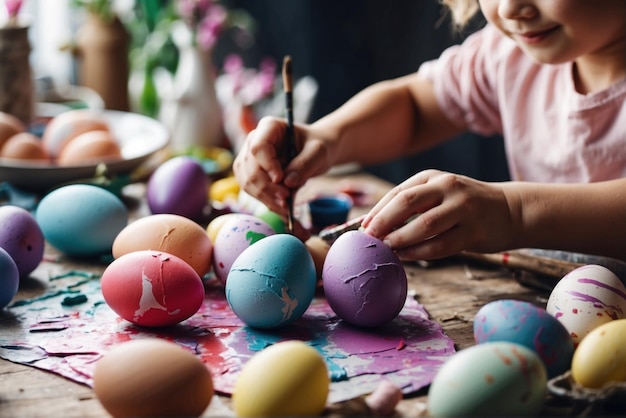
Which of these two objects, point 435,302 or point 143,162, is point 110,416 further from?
point 143,162

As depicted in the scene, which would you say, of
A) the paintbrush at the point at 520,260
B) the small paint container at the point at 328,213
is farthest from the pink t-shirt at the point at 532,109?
the small paint container at the point at 328,213

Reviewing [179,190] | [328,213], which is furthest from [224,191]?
[328,213]

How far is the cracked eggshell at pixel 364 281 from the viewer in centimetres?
89

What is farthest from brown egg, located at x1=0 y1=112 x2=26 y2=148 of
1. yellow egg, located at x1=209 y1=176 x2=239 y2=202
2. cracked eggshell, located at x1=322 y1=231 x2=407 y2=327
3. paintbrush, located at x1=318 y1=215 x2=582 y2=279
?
cracked eggshell, located at x1=322 y1=231 x2=407 y2=327

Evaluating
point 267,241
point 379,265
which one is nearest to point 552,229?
point 379,265

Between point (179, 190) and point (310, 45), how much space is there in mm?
1222

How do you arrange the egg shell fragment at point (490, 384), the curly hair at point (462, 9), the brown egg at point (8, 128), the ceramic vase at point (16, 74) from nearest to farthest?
the egg shell fragment at point (490, 384) < the curly hair at point (462, 9) < the brown egg at point (8, 128) < the ceramic vase at point (16, 74)

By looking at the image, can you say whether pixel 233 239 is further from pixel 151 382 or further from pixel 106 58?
pixel 106 58

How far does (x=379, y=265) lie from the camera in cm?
90

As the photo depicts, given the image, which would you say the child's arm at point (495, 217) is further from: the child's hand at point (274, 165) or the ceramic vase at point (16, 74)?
the ceramic vase at point (16, 74)

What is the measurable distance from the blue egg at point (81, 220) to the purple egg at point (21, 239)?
57 millimetres

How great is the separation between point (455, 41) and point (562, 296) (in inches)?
50.1

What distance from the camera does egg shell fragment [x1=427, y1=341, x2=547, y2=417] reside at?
66 cm

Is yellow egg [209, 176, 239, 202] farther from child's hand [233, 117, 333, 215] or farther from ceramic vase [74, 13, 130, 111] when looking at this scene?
ceramic vase [74, 13, 130, 111]
